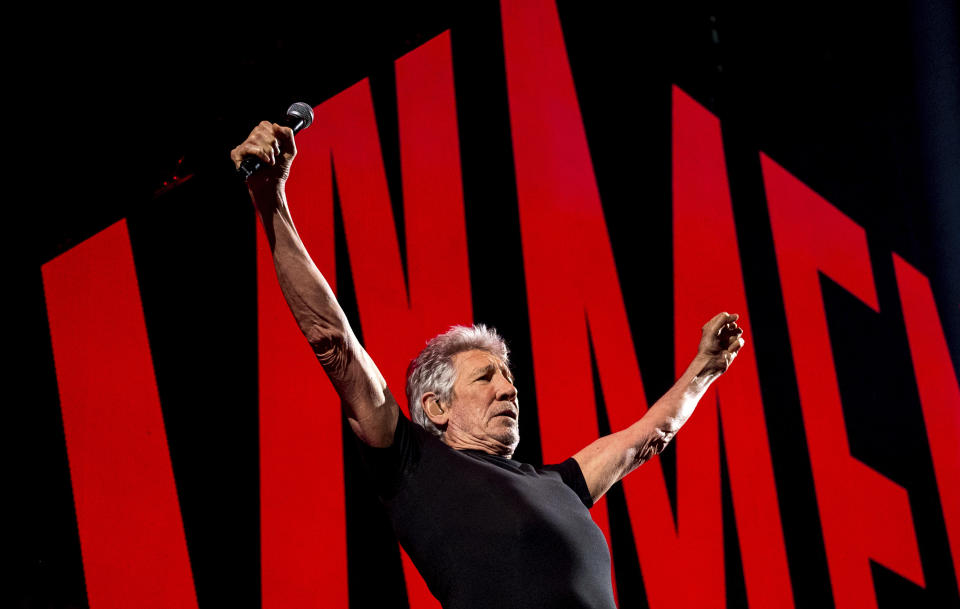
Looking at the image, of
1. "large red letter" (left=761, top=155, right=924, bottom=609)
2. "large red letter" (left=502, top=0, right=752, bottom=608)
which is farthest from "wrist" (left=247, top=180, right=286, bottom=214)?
"large red letter" (left=761, top=155, right=924, bottom=609)

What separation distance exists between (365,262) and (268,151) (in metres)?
1.14

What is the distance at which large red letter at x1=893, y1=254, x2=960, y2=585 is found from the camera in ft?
9.01

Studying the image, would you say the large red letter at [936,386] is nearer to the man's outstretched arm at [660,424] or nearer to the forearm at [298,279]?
the man's outstretched arm at [660,424]

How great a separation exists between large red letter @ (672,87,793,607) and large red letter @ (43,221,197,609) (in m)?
1.52

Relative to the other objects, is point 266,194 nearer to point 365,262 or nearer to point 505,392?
point 505,392

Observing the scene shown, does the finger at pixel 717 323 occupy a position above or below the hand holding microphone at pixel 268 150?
below

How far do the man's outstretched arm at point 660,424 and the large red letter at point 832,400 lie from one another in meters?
0.93

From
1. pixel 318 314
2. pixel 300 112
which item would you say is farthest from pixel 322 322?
pixel 300 112

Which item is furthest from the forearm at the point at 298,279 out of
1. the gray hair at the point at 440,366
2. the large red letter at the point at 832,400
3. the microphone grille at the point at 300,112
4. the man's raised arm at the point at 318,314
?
the large red letter at the point at 832,400

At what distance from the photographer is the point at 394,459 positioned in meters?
1.42

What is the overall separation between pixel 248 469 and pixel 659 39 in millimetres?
2076

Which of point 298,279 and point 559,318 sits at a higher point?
point 559,318

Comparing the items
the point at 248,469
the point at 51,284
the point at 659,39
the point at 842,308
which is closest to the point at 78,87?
the point at 51,284

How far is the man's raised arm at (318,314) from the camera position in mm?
1326
